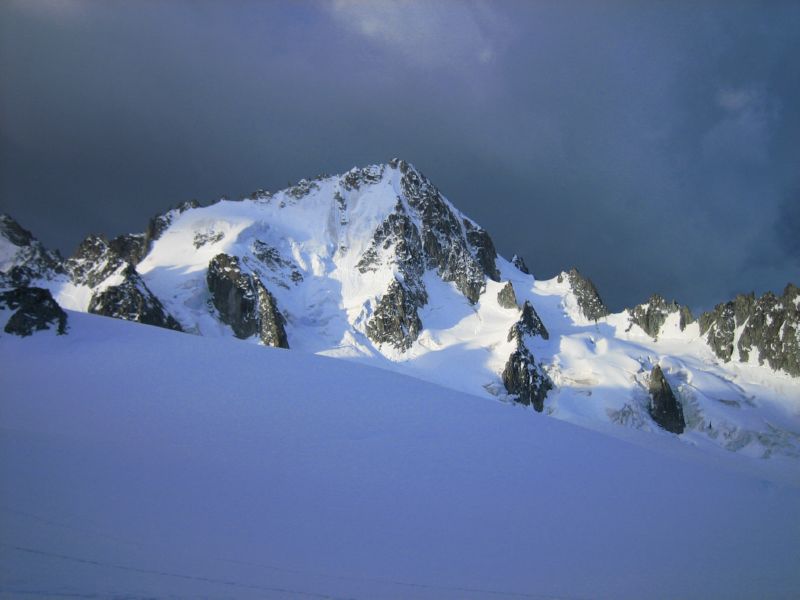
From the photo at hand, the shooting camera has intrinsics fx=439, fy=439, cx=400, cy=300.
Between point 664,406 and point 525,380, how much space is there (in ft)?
74.3

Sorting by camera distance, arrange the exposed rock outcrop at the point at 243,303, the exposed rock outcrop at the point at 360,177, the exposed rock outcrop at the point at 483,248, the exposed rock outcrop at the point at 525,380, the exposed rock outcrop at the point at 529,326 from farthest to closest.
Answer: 1. the exposed rock outcrop at the point at 360,177
2. the exposed rock outcrop at the point at 483,248
3. the exposed rock outcrop at the point at 529,326
4. the exposed rock outcrop at the point at 243,303
5. the exposed rock outcrop at the point at 525,380

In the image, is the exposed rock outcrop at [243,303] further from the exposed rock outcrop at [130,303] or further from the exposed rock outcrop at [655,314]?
the exposed rock outcrop at [655,314]

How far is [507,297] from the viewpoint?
108 metres

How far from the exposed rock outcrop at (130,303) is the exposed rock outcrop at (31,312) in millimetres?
45504

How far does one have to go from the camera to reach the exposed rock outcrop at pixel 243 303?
3300 inches

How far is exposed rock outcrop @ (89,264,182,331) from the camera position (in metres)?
67.9

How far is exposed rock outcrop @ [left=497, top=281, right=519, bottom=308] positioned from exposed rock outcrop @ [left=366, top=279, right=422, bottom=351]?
2272 cm

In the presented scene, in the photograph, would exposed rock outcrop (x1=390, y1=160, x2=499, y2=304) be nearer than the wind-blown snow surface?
No

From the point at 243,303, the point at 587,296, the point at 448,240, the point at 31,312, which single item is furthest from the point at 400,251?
the point at 31,312

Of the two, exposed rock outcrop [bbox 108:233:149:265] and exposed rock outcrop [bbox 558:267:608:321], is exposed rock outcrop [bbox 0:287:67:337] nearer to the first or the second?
exposed rock outcrop [bbox 108:233:149:265]

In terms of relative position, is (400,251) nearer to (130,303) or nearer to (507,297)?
(507,297)

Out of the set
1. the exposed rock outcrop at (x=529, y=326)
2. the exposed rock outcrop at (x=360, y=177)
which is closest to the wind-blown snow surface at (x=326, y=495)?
the exposed rock outcrop at (x=529, y=326)

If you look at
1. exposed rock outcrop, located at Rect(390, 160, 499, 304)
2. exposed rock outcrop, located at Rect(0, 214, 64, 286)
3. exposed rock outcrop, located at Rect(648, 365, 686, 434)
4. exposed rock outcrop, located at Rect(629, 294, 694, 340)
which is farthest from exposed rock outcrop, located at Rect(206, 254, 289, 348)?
exposed rock outcrop, located at Rect(629, 294, 694, 340)

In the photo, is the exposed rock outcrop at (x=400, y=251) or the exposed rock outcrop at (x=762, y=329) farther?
the exposed rock outcrop at (x=400, y=251)
